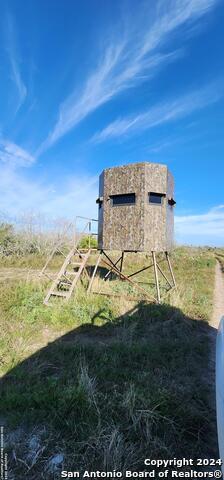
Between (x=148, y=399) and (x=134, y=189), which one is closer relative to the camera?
(x=148, y=399)

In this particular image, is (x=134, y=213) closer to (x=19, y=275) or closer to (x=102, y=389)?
(x=102, y=389)

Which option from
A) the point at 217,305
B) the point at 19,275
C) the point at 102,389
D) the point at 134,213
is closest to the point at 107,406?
the point at 102,389

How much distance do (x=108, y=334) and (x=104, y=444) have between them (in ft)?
13.3

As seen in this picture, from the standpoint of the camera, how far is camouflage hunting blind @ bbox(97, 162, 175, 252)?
11.1 m

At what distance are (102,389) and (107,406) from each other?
0.56m

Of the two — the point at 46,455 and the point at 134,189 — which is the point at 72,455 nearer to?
the point at 46,455

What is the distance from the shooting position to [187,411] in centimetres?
406

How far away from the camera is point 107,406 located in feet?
13.5

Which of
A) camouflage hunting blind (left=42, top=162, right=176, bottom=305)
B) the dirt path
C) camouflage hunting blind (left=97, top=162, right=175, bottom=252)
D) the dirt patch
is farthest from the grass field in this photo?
the dirt patch

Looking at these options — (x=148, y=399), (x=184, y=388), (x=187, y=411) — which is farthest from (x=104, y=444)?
(x=184, y=388)

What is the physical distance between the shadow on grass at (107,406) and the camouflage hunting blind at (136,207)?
5203mm

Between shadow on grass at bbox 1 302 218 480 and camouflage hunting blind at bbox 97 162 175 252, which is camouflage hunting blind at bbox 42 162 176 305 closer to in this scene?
camouflage hunting blind at bbox 97 162 175 252

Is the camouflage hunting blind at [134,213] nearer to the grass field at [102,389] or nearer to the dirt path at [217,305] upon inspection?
the dirt path at [217,305]

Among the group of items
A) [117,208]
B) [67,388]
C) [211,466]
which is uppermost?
[117,208]
